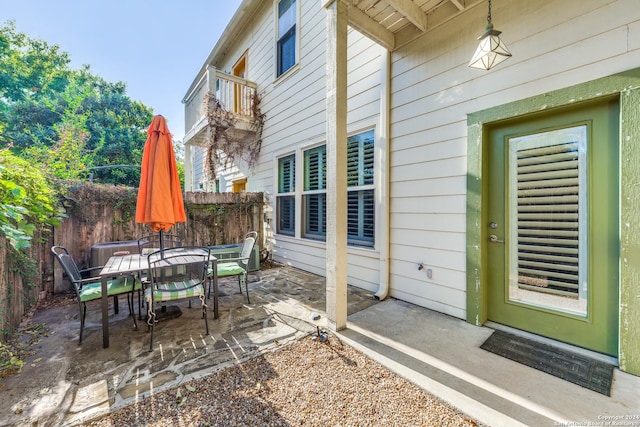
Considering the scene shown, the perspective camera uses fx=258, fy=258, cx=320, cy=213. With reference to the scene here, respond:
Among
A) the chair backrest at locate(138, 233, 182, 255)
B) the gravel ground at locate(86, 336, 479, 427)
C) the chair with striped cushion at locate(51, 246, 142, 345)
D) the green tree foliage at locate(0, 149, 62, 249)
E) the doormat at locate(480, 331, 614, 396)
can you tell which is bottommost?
the gravel ground at locate(86, 336, 479, 427)

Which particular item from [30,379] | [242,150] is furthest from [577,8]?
[242,150]

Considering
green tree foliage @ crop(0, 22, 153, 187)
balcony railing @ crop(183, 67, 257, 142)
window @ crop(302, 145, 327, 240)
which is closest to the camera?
window @ crop(302, 145, 327, 240)

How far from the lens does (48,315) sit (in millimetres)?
3170

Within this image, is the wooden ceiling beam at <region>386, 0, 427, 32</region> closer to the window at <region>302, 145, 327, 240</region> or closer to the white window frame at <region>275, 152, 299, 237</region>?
the window at <region>302, 145, 327, 240</region>

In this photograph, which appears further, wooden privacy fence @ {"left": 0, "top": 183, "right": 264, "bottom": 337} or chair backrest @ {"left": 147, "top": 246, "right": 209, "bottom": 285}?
wooden privacy fence @ {"left": 0, "top": 183, "right": 264, "bottom": 337}

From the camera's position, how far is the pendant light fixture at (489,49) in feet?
7.29

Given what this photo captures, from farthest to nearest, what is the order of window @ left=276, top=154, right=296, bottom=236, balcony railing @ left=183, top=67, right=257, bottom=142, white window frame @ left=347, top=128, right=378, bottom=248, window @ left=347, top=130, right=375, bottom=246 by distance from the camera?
balcony railing @ left=183, top=67, right=257, bottom=142 < window @ left=276, top=154, right=296, bottom=236 < window @ left=347, top=130, right=375, bottom=246 < white window frame @ left=347, top=128, right=378, bottom=248

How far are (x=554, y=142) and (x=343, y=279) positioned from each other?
2.32 metres

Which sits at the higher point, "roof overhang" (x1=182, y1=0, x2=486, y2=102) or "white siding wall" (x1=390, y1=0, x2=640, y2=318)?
"roof overhang" (x1=182, y1=0, x2=486, y2=102)

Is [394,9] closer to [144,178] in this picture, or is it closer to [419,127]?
[419,127]

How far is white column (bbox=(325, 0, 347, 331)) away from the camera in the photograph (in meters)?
2.62

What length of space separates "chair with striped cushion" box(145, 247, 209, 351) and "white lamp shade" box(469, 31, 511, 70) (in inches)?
132

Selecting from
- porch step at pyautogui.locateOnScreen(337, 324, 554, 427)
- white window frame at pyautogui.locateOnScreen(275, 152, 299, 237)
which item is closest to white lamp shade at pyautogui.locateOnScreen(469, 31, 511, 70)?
porch step at pyautogui.locateOnScreen(337, 324, 554, 427)

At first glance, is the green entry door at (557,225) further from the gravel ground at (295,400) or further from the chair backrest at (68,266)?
the chair backrest at (68,266)
